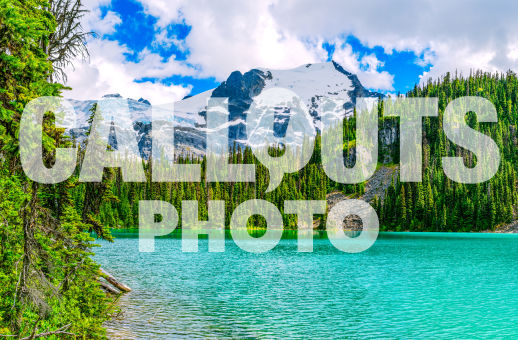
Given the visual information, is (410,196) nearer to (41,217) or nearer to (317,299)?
(317,299)

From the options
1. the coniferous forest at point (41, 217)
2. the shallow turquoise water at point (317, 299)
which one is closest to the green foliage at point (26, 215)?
the coniferous forest at point (41, 217)

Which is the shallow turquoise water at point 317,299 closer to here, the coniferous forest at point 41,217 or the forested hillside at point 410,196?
the coniferous forest at point 41,217

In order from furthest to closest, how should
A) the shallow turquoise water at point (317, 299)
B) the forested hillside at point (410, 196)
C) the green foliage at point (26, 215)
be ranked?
the forested hillside at point (410, 196) < the shallow turquoise water at point (317, 299) < the green foliage at point (26, 215)

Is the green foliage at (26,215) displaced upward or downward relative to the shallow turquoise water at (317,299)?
upward

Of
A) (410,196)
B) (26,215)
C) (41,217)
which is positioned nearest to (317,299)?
(41,217)

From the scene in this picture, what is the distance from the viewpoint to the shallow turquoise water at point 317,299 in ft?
76.1

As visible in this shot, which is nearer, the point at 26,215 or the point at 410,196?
the point at 26,215

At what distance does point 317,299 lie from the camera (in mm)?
31750

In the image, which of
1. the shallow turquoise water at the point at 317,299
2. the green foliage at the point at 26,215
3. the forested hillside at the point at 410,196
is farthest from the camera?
the forested hillside at the point at 410,196

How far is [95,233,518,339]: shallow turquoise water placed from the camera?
23.2m

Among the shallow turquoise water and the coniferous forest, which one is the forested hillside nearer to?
the shallow turquoise water

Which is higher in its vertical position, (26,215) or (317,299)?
(26,215)

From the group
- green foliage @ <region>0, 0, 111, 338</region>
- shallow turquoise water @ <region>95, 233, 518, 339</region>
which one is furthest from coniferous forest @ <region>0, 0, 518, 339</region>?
shallow turquoise water @ <region>95, 233, 518, 339</region>

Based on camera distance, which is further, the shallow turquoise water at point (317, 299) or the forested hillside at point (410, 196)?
the forested hillside at point (410, 196)
